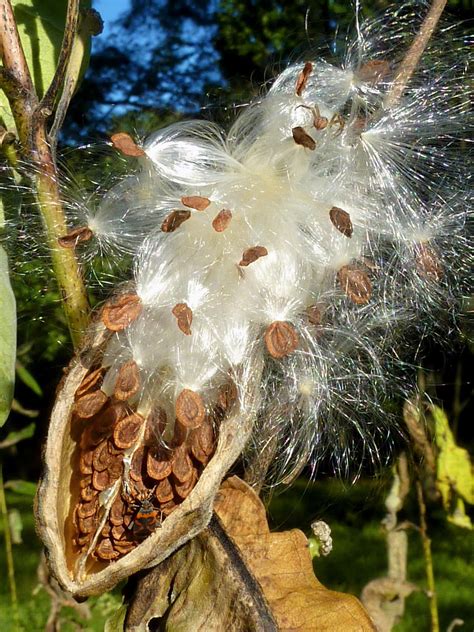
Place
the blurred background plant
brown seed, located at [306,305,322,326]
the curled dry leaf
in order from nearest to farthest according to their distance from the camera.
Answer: the curled dry leaf
brown seed, located at [306,305,322,326]
the blurred background plant

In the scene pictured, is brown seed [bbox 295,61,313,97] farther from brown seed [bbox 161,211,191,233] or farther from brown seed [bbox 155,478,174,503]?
brown seed [bbox 155,478,174,503]

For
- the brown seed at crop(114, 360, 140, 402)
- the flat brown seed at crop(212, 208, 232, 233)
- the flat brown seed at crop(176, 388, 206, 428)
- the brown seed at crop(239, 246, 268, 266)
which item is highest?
the flat brown seed at crop(212, 208, 232, 233)

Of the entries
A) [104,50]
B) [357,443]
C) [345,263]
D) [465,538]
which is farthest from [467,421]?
[345,263]

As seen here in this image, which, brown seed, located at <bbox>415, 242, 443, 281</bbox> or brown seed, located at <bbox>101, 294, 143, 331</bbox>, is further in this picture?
brown seed, located at <bbox>415, 242, 443, 281</bbox>

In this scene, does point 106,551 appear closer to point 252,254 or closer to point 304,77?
point 252,254

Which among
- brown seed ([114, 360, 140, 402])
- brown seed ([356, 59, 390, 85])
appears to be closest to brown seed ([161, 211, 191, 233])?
brown seed ([114, 360, 140, 402])

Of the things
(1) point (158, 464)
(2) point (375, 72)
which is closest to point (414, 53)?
(2) point (375, 72)

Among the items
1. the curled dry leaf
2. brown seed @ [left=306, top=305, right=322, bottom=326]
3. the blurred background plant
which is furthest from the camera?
the blurred background plant

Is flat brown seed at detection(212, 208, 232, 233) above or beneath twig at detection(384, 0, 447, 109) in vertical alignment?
beneath
